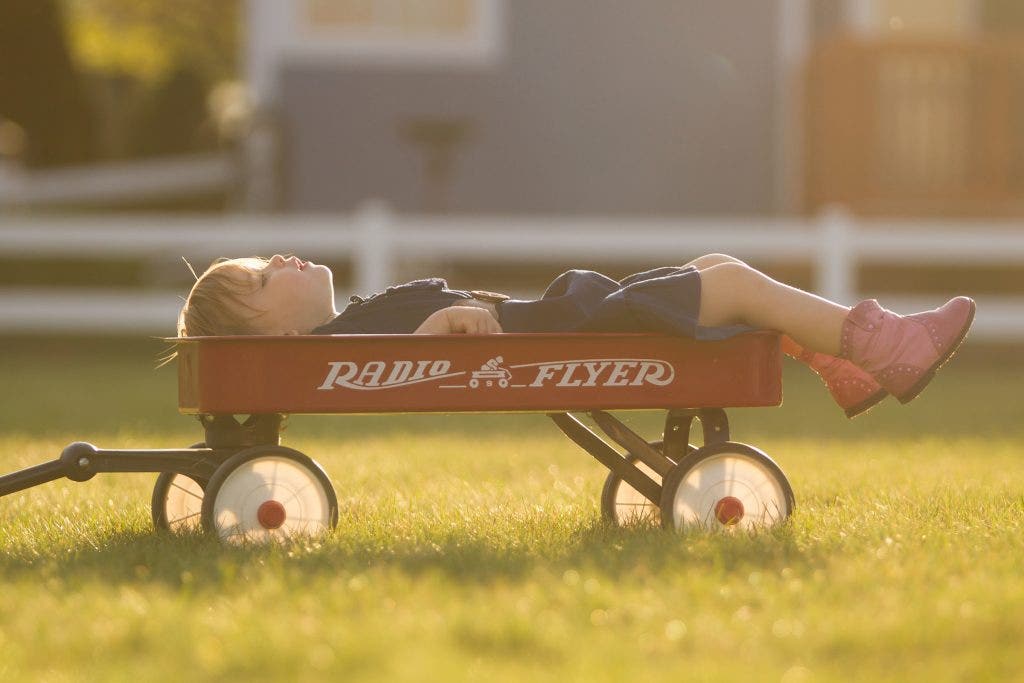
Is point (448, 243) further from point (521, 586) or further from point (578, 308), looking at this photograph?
point (521, 586)

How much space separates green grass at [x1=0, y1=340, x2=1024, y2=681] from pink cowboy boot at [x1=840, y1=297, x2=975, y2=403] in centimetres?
40

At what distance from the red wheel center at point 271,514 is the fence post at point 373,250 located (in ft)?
24.5

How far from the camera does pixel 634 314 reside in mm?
4246

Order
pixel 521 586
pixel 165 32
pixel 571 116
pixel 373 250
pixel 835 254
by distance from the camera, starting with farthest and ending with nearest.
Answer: pixel 165 32 → pixel 571 116 → pixel 835 254 → pixel 373 250 → pixel 521 586

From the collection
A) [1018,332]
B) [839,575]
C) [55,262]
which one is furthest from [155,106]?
[839,575]

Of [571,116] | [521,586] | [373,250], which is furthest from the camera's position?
[571,116]

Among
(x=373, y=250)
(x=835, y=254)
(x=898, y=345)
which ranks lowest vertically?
(x=835, y=254)

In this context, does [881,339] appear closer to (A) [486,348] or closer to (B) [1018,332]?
(A) [486,348]

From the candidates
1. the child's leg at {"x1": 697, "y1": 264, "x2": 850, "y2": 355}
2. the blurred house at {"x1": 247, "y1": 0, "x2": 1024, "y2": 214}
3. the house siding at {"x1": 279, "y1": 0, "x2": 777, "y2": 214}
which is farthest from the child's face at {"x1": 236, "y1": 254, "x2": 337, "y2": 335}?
the house siding at {"x1": 279, "y1": 0, "x2": 777, "y2": 214}

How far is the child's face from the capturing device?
176 inches

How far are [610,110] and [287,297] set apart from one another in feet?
30.6

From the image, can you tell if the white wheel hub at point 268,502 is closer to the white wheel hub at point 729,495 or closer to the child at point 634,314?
the child at point 634,314

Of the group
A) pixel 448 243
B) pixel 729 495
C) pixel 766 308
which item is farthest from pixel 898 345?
pixel 448 243

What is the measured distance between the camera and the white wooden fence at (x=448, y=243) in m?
11.7
